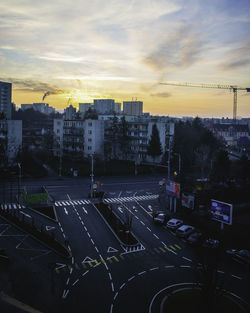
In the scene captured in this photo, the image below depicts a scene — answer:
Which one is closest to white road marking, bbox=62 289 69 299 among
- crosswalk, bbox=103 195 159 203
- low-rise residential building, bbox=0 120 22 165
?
crosswalk, bbox=103 195 159 203

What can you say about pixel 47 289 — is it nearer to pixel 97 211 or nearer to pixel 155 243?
pixel 155 243

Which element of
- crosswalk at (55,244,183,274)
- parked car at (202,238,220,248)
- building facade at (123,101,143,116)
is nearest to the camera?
crosswalk at (55,244,183,274)

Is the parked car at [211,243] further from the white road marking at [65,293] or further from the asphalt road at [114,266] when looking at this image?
the white road marking at [65,293]

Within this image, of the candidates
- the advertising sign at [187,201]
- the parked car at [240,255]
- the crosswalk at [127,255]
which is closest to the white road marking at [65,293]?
the crosswalk at [127,255]

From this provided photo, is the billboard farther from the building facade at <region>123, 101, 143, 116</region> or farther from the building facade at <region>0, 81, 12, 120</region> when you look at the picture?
the building facade at <region>123, 101, 143, 116</region>

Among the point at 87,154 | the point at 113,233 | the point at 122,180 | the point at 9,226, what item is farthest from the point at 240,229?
the point at 87,154

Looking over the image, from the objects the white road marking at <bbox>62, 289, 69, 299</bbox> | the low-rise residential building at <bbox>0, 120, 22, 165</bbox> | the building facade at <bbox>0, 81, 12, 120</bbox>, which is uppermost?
the building facade at <bbox>0, 81, 12, 120</bbox>

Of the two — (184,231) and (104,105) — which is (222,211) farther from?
(104,105)
